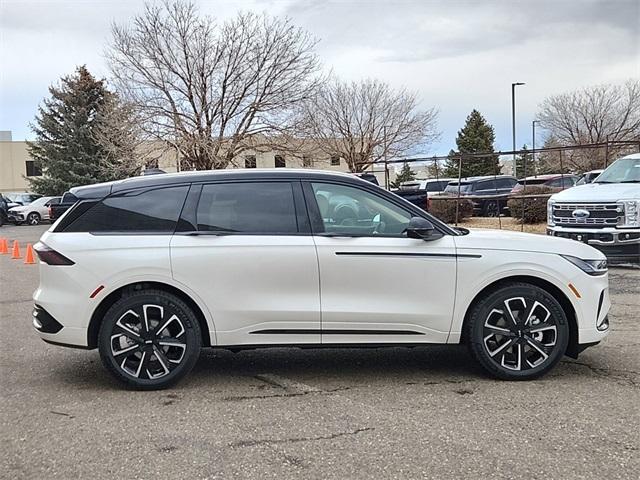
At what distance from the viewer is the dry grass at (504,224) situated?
1790 centimetres

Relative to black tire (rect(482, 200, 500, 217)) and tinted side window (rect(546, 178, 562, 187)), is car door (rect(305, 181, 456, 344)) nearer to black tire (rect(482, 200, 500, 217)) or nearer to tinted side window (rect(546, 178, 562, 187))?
black tire (rect(482, 200, 500, 217))

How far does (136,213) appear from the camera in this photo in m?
5.03

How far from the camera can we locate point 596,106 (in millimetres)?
40875

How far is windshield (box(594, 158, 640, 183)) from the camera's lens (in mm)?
11922

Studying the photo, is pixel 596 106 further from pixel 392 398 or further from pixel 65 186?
pixel 392 398

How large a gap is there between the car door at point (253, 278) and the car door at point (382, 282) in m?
0.13

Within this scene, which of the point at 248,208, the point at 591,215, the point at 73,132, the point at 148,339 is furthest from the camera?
the point at 73,132

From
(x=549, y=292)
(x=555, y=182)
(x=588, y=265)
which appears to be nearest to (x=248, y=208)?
(x=549, y=292)

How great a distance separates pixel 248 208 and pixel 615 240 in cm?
815

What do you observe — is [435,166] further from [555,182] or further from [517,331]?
[517,331]

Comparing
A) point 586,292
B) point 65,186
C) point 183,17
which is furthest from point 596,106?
point 586,292

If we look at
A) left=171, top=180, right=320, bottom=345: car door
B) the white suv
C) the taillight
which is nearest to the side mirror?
the white suv

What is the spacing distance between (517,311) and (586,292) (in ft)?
1.91

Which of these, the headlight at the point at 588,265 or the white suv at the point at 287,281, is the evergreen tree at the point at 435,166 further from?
the white suv at the point at 287,281
